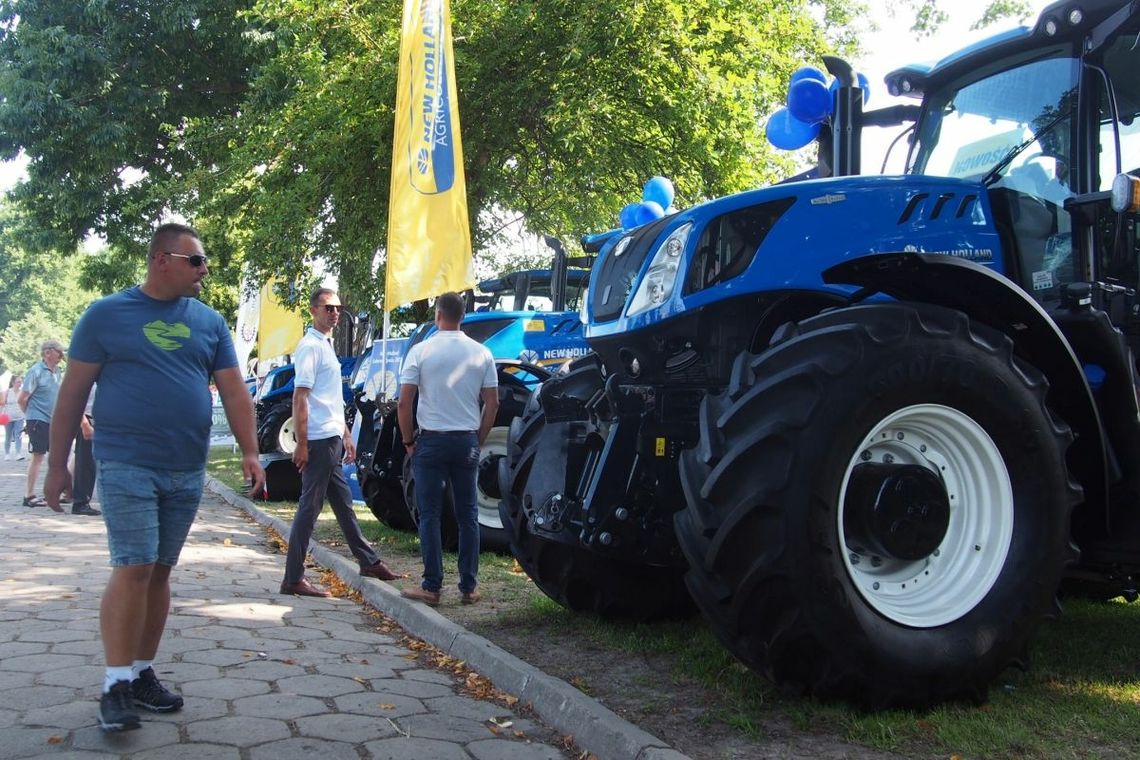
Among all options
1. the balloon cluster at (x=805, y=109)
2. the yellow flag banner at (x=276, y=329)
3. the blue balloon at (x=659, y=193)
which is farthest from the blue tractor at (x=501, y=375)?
the yellow flag banner at (x=276, y=329)

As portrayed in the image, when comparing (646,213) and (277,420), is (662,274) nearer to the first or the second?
(646,213)

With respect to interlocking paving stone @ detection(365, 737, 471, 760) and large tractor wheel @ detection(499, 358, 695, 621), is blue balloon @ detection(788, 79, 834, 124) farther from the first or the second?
interlocking paving stone @ detection(365, 737, 471, 760)

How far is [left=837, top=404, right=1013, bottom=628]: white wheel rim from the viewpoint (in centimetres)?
414

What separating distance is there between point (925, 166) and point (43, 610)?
573 cm

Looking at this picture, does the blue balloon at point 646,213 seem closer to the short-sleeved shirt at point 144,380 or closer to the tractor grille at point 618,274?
the tractor grille at point 618,274

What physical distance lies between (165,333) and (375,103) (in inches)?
443

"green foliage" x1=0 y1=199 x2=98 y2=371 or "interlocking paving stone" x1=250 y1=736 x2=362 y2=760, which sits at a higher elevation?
"green foliage" x1=0 y1=199 x2=98 y2=371

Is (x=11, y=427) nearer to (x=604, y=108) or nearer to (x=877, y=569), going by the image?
(x=604, y=108)

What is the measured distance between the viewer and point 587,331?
5.48 metres

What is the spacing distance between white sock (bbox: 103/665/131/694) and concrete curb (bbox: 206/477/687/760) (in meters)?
1.64

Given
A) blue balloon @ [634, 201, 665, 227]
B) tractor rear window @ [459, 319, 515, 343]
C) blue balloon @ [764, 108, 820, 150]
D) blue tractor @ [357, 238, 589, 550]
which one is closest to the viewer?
blue balloon @ [764, 108, 820, 150]

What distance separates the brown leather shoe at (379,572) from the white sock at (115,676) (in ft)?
11.2

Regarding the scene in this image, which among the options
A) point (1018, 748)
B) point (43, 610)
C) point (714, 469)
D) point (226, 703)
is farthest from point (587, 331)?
point (43, 610)

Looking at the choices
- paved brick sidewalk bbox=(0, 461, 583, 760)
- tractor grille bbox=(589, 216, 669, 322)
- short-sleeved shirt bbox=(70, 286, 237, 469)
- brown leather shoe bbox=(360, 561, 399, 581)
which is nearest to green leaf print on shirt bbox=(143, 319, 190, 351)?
short-sleeved shirt bbox=(70, 286, 237, 469)
